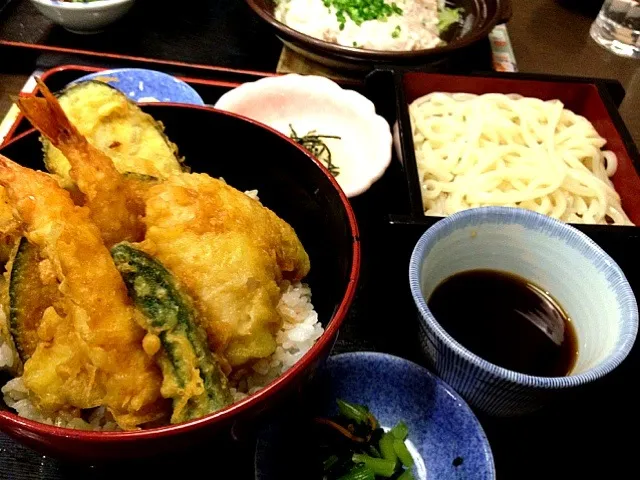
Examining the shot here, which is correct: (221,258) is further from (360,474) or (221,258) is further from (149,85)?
(149,85)

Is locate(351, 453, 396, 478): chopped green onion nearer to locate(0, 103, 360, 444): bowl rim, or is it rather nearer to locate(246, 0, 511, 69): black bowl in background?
locate(0, 103, 360, 444): bowl rim

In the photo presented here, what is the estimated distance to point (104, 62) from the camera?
1989 mm

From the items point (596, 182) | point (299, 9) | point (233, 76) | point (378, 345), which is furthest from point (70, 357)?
point (299, 9)

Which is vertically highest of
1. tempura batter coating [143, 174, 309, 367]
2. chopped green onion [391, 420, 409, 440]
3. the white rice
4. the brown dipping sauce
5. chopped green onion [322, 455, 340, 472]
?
tempura batter coating [143, 174, 309, 367]

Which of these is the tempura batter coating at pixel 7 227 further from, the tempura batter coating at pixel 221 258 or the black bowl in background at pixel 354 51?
the black bowl in background at pixel 354 51

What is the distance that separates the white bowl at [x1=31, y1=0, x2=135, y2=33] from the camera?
200 cm

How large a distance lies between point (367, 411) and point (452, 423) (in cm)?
18

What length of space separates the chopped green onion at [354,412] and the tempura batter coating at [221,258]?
379mm

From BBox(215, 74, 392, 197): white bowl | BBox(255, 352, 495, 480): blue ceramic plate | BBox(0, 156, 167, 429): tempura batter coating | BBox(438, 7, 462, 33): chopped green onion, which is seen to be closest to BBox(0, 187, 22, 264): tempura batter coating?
BBox(0, 156, 167, 429): tempura batter coating

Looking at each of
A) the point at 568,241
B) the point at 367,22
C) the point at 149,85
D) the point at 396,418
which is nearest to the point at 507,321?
the point at 568,241

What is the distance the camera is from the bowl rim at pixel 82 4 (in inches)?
78.4

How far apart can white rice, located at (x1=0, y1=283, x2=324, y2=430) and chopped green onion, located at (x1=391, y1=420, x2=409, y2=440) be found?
371mm

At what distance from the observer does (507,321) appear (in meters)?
1.34

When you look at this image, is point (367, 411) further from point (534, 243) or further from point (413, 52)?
point (413, 52)
